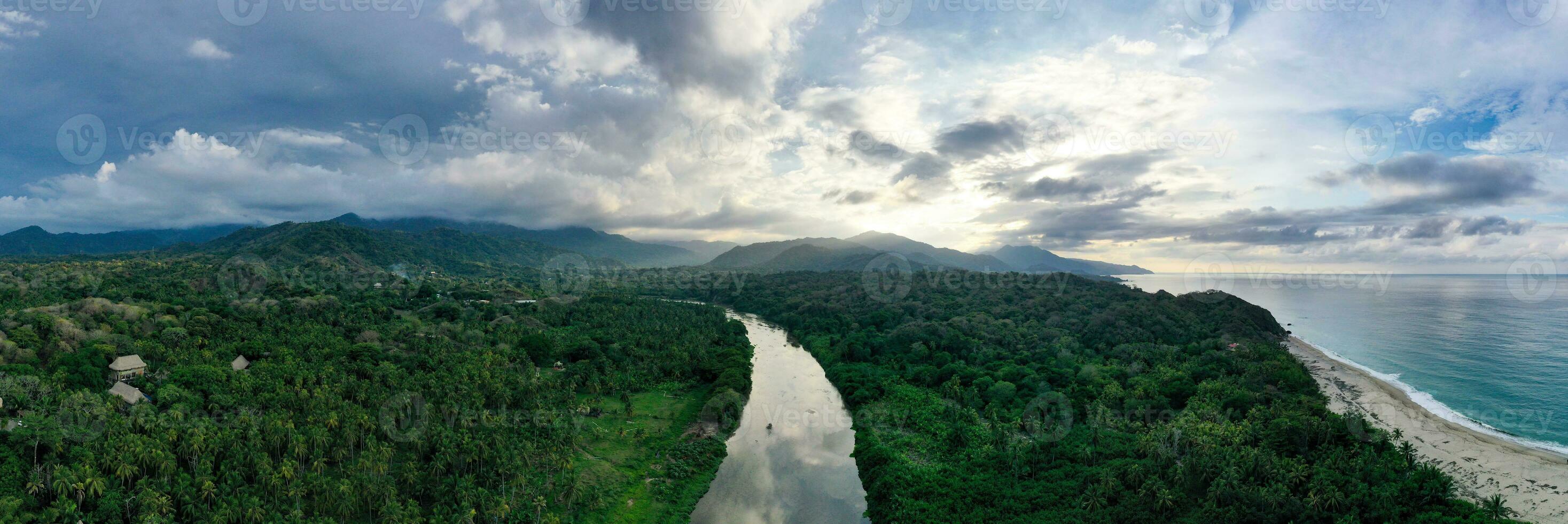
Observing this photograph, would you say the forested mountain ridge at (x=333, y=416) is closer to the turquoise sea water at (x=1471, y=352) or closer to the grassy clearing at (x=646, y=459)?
the grassy clearing at (x=646, y=459)

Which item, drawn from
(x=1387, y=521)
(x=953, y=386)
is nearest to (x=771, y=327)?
(x=953, y=386)

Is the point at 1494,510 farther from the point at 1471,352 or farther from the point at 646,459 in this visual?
the point at 1471,352

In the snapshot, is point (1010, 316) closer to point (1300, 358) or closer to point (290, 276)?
point (1300, 358)

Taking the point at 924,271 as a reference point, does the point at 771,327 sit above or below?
below

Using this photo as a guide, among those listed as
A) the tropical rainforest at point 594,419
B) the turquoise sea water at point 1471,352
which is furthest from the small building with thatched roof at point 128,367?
the turquoise sea water at point 1471,352

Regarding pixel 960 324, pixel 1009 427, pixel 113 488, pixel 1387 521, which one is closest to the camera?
pixel 1387 521

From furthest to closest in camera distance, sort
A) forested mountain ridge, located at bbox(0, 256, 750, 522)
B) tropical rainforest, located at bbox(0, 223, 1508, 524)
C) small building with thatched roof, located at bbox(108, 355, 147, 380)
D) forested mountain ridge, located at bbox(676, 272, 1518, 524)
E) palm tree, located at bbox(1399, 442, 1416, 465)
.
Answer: small building with thatched roof, located at bbox(108, 355, 147, 380) → palm tree, located at bbox(1399, 442, 1416, 465) → forested mountain ridge, located at bbox(676, 272, 1518, 524) → tropical rainforest, located at bbox(0, 223, 1508, 524) → forested mountain ridge, located at bbox(0, 256, 750, 522)

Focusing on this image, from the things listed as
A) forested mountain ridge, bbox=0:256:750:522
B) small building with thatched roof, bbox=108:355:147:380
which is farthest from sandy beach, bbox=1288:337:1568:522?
small building with thatched roof, bbox=108:355:147:380

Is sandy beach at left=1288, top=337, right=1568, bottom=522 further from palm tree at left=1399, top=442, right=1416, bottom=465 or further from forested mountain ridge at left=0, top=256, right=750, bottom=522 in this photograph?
forested mountain ridge at left=0, top=256, right=750, bottom=522

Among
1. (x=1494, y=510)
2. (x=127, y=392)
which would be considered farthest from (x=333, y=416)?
(x=1494, y=510)
